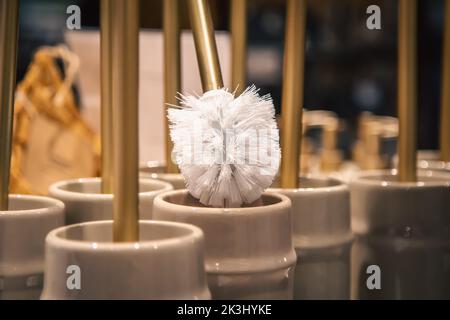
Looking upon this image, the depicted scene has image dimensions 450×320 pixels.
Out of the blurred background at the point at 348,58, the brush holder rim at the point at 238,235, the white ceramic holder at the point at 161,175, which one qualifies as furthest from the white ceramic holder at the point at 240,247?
the blurred background at the point at 348,58

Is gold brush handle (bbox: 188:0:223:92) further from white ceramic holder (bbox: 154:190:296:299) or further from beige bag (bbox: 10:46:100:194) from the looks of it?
beige bag (bbox: 10:46:100:194)

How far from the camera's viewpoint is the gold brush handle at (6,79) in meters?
0.31

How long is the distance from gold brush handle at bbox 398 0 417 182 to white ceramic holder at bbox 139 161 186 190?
12cm

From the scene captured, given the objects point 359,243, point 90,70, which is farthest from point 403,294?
point 90,70

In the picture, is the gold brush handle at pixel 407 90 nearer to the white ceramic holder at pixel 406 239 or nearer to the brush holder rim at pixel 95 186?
Result: the white ceramic holder at pixel 406 239

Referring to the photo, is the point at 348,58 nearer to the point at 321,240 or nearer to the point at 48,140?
the point at 48,140

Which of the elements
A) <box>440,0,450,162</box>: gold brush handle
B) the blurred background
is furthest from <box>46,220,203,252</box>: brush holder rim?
the blurred background

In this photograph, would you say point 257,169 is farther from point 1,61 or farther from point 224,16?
point 224,16

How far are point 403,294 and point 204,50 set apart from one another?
0.17 meters

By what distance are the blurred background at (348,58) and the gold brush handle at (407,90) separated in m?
1.14

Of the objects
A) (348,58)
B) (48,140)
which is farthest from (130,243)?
(348,58)

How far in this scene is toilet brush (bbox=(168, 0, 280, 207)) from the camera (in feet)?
0.95

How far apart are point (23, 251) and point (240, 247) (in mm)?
89

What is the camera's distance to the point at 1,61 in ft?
1.02
